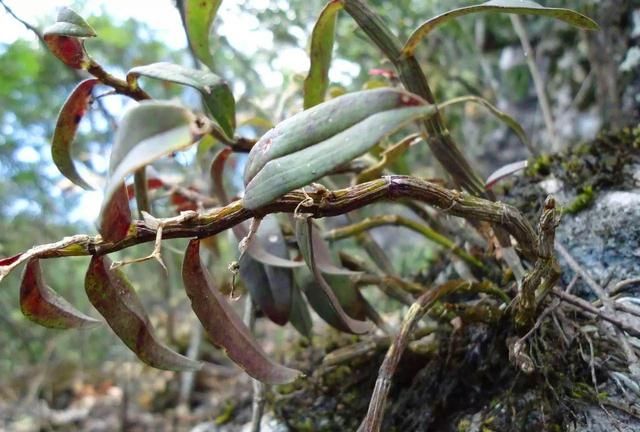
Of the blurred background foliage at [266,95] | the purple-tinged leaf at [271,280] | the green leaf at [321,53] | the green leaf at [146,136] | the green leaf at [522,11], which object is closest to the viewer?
the green leaf at [146,136]

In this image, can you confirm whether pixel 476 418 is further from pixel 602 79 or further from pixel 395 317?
pixel 602 79

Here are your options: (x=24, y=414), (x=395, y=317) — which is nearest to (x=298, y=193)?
(x=395, y=317)

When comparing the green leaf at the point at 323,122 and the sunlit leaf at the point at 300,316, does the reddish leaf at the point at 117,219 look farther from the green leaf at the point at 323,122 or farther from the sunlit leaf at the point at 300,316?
the sunlit leaf at the point at 300,316

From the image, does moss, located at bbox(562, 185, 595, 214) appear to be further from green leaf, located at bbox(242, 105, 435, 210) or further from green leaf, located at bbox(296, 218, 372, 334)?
green leaf, located at bbox(242, 105, 435, 210)

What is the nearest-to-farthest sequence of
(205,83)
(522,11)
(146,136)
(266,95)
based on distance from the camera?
(146,136) → (522,11) → (205,83) → (266,95)

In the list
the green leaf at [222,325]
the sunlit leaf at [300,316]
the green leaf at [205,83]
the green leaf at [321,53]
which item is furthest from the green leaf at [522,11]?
the sunlit leaf at [300,316]

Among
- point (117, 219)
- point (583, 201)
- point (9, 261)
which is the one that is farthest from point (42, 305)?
point (583, 201)

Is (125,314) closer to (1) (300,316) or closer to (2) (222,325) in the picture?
(2) (222,325)
